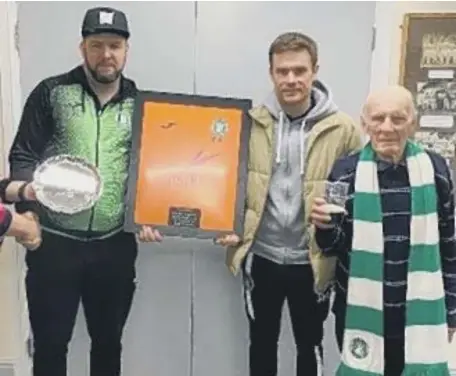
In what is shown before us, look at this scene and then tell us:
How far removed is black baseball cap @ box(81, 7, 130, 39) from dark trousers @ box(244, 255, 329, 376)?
0.83m

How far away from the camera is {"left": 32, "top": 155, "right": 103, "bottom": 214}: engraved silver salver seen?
2141 millimetres

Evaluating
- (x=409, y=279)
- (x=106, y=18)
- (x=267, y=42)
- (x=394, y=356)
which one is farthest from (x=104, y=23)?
(x=394, y=356)

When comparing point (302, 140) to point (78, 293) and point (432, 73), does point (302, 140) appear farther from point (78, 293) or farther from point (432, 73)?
point (78, 293)

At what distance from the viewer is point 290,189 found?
7.27ft

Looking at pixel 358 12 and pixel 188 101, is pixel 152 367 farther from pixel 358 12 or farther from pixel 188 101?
pixel 358 12

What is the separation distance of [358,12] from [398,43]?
19cm

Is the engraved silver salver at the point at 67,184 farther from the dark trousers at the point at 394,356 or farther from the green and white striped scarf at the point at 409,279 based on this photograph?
the dark trousers at the point at 394,356

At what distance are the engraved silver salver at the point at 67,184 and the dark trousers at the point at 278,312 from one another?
22.2 inches

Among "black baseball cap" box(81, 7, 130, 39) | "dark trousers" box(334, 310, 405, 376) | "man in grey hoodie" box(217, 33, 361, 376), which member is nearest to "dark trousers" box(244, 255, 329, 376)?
"man in grey hoodie" box(217, 33, 361, 376)

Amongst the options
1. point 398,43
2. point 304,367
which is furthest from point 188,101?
point 304,367

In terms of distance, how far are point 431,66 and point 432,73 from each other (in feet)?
0.08

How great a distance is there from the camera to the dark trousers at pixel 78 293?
225 cm

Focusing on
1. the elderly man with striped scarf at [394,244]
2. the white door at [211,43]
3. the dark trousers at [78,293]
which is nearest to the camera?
the elderly man with striped scarf at [394,244]

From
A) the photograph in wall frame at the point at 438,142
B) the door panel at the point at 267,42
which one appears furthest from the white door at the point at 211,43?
the photograph in wall frame at the point at 438,142
